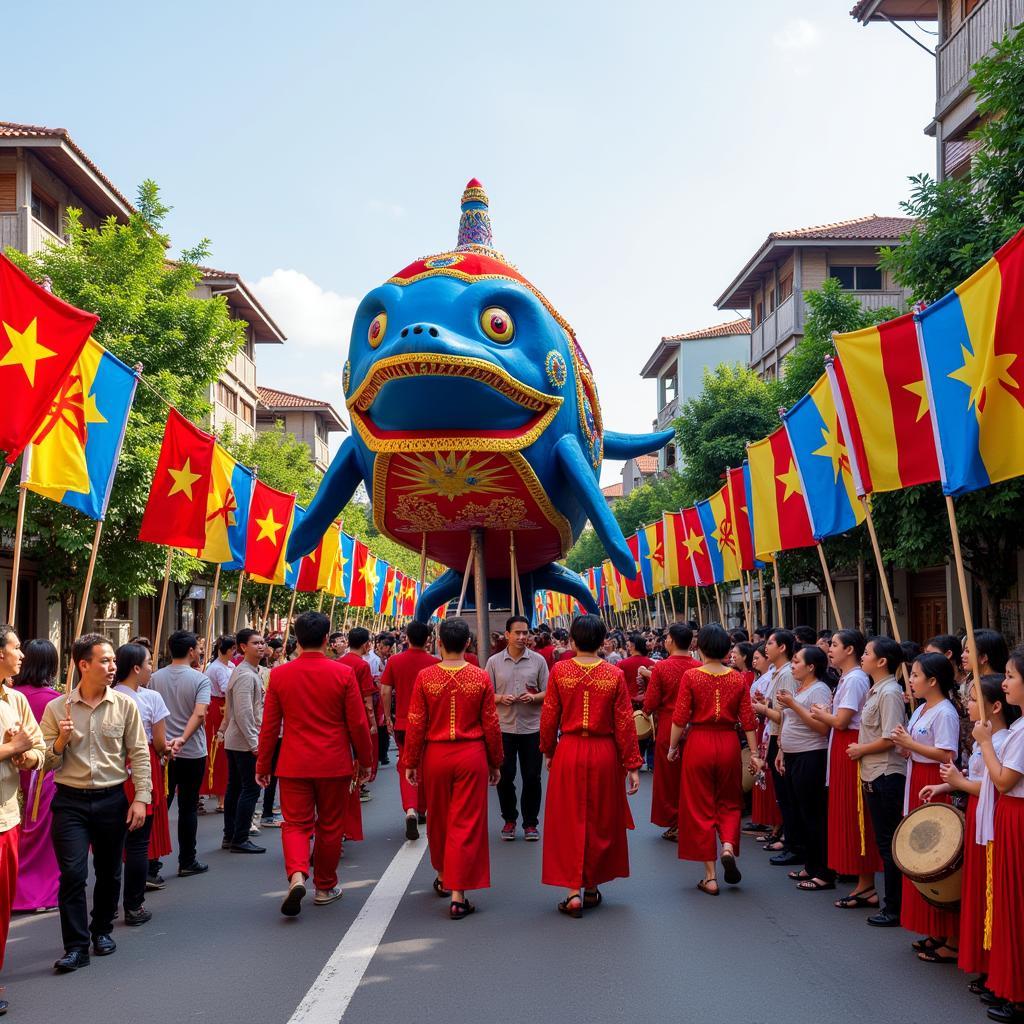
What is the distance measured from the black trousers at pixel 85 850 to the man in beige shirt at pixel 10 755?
0.35 metres

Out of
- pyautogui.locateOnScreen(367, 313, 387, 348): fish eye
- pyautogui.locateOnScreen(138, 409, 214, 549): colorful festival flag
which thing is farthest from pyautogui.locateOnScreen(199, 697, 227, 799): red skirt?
pyautogui.locateOnScreen(367, 313, 387, 348): fish eye

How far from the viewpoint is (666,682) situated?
868cm

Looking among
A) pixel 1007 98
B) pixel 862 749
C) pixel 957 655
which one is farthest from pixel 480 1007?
pixel 1007 98

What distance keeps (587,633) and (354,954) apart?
2324 mm

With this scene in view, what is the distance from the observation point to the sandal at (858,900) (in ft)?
21.7

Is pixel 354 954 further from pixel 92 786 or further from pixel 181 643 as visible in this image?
pixel 181 643

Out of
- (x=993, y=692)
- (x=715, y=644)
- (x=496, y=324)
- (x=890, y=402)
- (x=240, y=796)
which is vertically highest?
(x=496, y=324)

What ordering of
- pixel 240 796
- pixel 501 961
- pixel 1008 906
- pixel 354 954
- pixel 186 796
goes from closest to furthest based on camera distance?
pixel 1008 906 < pixel 501 961 < pixel 354 954 < pixel 186 796 < pixel 240 796

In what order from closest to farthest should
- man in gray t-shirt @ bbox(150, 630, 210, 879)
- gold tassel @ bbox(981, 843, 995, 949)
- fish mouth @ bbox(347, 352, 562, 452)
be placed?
gold tassel @ bbox(981, 843, 995, 949)
man in gray t-shirt @ bbox(150, 630, 210, 879)
fish mouth @ bbox(347, 352, 562, 452)

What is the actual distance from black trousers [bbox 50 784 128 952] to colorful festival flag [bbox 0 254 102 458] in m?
2.24

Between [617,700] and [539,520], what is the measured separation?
20.0ft

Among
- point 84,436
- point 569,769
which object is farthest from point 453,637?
point 84,436

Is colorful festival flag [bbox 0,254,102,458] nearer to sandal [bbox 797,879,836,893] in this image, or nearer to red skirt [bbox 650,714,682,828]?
red skirt [bbox 650,714,682,828]

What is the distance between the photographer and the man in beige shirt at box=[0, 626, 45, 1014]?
4.93 metres
